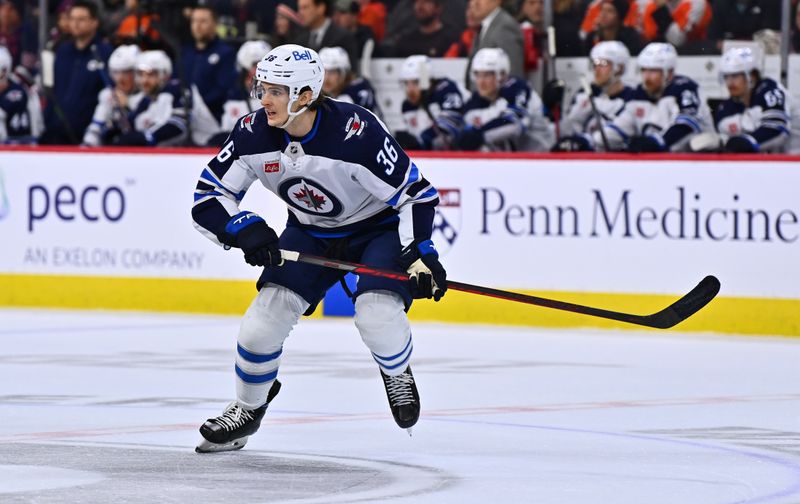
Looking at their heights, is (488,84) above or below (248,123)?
below

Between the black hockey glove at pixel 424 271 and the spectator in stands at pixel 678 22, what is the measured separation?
5.97 metres

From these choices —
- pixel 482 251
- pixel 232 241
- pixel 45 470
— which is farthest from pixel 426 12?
pixel 45 470

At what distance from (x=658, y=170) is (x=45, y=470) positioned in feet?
19.8

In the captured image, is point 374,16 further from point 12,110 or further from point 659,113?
point 12,110

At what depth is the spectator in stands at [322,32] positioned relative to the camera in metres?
12.5

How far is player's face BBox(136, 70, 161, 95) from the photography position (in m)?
13.0

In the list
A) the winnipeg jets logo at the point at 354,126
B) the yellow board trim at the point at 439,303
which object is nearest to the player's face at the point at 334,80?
the yellow board trim at the point at 439,303

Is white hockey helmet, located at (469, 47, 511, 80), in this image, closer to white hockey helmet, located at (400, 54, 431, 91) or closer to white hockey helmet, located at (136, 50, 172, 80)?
white hockey helmet, located at (400, 54, 431, 91)

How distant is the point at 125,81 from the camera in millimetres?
13109

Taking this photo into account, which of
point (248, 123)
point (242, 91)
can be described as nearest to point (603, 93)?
point (242, 91)

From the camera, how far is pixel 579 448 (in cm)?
609

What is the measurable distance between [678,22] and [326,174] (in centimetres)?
625

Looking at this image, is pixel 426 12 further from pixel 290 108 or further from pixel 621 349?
pixel 290 108

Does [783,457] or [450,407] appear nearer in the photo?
[783,457]
